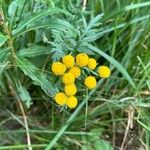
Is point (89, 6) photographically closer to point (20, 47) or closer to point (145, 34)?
point (145, 34)

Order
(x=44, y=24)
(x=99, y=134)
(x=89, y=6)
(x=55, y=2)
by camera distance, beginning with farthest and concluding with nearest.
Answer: (x=89, y=6) → (x=99, y=134) → (x=55, y=2) → (x=44, y=24)

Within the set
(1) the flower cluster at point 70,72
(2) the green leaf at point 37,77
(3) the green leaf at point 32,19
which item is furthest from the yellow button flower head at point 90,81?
(3) the green leaf at point 32,19

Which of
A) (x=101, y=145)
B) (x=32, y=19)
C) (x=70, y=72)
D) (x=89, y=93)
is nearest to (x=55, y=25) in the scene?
(x=32, y=19)

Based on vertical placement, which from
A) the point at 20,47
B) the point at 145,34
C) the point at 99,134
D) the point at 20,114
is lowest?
the point at 99,134

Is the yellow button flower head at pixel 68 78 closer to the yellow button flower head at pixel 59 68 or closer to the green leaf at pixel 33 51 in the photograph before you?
the yellow button flower head at pixel 59 68

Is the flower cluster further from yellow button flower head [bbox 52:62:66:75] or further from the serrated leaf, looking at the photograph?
the serrated leaf

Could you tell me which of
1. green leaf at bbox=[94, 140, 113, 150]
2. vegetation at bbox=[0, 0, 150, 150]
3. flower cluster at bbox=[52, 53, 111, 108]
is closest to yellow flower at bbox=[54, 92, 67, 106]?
flower cluster at bbox=[52, 53, 111, 108]

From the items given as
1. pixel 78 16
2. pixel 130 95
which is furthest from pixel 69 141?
pixel 78 16
